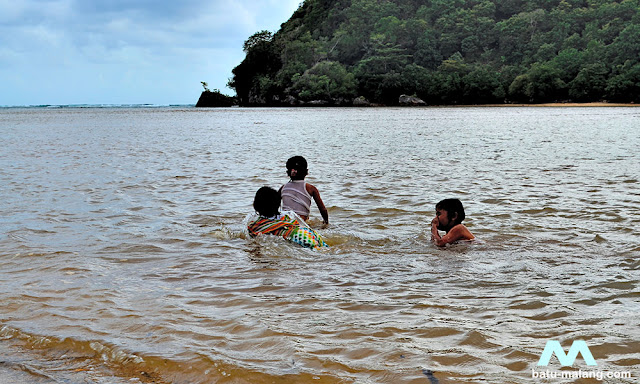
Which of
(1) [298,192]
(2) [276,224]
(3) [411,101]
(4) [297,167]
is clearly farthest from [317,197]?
(3) [411,101]

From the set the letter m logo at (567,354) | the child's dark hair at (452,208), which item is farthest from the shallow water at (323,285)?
the child's dark hair at (452,208)

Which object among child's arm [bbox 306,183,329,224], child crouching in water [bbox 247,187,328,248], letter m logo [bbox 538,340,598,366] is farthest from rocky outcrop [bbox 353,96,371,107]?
letter m logo [bbox 538,340,598,366]

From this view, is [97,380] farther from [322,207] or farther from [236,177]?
[236,177]

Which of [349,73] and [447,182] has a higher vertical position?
[349,73]

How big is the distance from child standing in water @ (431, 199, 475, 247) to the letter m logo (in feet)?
10.9

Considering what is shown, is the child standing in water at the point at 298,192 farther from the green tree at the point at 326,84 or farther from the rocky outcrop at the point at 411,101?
the green tree at the point at 326,84

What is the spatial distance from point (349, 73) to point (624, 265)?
130818 millimetres

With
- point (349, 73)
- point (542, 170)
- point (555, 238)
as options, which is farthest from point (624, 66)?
point (555, 238)

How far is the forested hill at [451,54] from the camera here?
106 meters

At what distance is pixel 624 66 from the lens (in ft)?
319

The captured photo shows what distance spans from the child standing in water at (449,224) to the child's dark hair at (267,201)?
2.10 m

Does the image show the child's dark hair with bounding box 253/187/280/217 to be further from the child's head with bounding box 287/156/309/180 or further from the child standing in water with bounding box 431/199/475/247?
the child standing in water with bounding box 431/199/475/247

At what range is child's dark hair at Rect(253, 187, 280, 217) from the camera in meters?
7.13

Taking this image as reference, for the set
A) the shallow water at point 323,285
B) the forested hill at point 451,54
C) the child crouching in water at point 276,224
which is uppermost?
the forested hill at point 451,54
